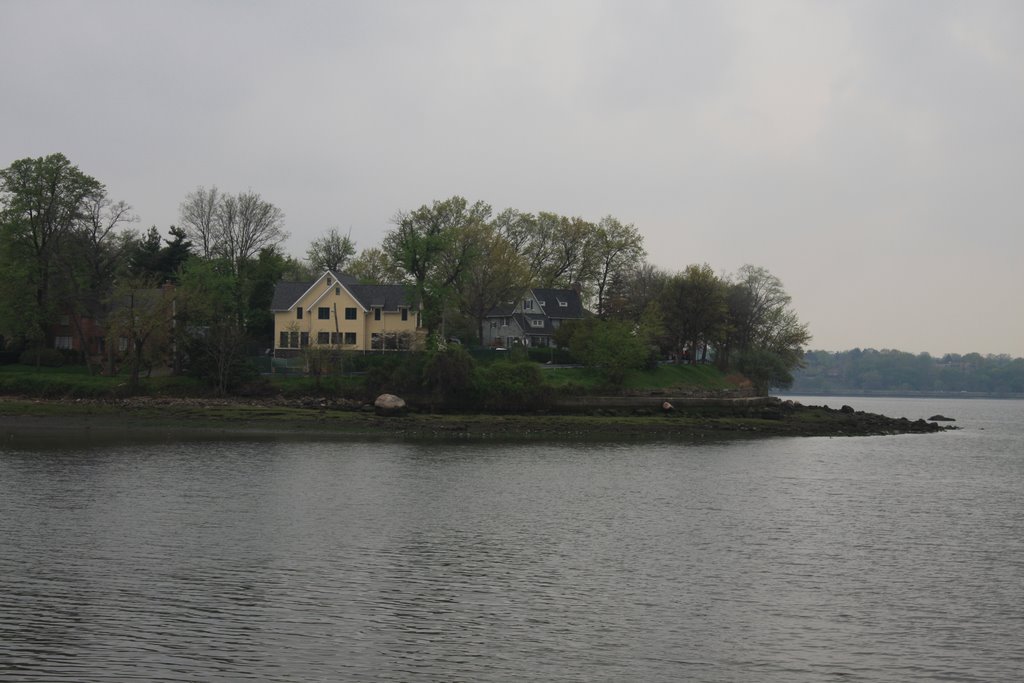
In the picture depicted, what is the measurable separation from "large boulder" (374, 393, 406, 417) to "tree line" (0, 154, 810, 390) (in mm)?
10188

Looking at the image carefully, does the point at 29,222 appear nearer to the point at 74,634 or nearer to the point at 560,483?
the point at 560,483

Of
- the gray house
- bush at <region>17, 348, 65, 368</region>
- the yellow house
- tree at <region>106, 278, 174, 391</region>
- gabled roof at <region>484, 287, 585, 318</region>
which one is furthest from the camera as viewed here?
gabled roof at <region>484, 287, 585, 318</region>

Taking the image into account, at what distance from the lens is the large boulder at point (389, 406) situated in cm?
8419

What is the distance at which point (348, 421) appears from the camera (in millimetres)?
79812

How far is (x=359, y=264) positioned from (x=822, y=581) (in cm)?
11161

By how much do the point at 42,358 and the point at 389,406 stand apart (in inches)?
1367

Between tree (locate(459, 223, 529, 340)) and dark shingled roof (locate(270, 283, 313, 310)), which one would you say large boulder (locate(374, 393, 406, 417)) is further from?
tree (locate(459, 223, 529, 340))

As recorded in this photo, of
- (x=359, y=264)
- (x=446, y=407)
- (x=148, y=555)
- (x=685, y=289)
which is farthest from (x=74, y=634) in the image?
(x=359, y=264)

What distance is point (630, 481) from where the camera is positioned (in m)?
52.3

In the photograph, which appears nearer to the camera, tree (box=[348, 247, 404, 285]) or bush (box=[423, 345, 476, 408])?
bush (box=[423, 345, 476, 408])

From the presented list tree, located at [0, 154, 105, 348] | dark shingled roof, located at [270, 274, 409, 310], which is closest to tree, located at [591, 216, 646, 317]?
dark shingled roof, located at [270, 274, 409, 310]

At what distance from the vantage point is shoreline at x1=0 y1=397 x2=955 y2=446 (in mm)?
73938

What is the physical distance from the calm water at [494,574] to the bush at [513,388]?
33.7 m

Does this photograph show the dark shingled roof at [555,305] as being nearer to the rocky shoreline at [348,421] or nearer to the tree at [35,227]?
the rocky shoreline at [348,421]
